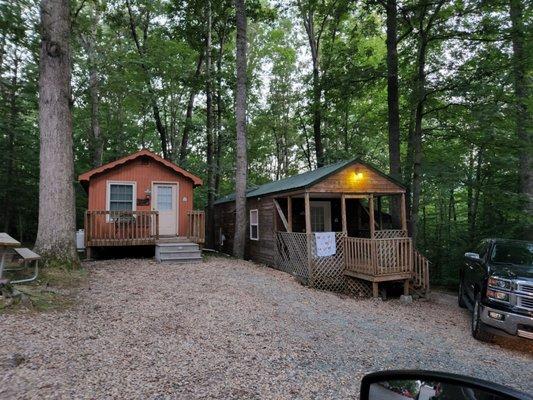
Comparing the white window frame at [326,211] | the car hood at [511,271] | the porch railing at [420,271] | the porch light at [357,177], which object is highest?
the porch light at [357,177]

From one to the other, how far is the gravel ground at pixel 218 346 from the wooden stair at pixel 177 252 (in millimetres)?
2584

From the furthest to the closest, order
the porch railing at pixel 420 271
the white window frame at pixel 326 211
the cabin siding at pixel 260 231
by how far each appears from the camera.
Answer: the white window frame at pixel 326 211
the cabin siding at pixel 260 231
the porch railing at pixel 420 271

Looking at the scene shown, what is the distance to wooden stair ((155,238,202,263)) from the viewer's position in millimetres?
11203

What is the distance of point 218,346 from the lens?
16.0 ft

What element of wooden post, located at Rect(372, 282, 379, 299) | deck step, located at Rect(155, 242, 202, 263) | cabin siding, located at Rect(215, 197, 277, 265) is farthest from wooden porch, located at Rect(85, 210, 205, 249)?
wooden post, located at Rect(372, 282, 379, 299)

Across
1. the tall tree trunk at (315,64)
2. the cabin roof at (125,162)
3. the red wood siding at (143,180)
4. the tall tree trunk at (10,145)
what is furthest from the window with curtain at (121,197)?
the tall tree trunk at (315,64)

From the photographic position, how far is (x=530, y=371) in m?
5.29

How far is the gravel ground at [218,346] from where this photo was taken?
3727 mm

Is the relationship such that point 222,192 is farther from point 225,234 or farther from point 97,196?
point 97,196

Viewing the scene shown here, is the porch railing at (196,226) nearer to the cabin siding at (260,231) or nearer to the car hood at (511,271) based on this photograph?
the cabin siding at (260,231)

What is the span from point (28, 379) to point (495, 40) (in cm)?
1476

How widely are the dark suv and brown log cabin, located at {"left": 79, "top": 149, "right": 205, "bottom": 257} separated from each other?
890cm

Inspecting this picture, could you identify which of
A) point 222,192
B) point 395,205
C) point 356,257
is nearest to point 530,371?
point 356,257

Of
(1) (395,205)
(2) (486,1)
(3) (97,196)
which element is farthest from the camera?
(1) (395,205)
